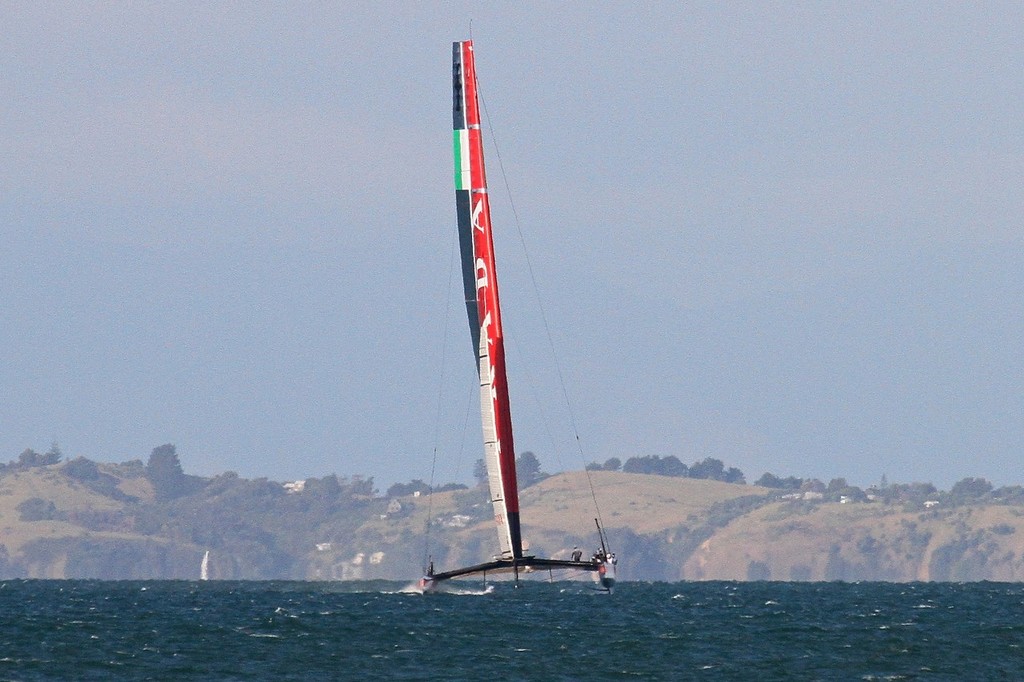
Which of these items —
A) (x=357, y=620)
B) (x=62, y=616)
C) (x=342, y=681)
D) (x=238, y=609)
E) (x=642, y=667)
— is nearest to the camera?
(x=342, y=681)

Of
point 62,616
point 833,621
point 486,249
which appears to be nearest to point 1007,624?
point 833,621

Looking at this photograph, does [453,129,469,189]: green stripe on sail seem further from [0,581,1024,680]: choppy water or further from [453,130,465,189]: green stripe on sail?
[0,581,1024,680]: choppy water

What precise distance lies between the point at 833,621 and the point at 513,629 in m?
19.6

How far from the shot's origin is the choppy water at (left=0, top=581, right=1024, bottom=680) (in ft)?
201

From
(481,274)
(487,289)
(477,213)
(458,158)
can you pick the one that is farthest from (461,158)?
(487,289)

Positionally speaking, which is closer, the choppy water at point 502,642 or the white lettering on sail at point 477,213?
the choppy water at point 502,642

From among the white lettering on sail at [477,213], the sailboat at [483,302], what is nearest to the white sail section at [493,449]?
the sailboat at [483,302]

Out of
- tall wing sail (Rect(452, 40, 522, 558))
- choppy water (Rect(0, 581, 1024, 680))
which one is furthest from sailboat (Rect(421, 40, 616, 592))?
choppy water (Rect(0, 581, 1024, 680))

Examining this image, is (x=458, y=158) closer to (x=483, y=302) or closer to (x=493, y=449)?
(x=483, y=302)

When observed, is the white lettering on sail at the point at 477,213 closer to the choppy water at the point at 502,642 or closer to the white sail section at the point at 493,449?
the white sail section at the point at 493,449

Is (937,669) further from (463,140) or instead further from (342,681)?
(463,140)

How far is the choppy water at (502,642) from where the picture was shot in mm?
61375

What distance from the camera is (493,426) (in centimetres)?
8662

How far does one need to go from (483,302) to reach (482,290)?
0.58 metres
